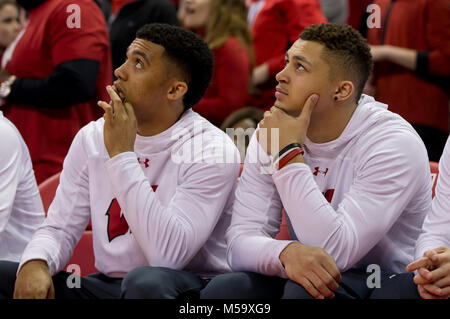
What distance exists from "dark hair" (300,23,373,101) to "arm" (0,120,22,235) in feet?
3.64

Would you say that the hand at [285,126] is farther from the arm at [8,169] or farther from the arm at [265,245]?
the arm at [8,169]

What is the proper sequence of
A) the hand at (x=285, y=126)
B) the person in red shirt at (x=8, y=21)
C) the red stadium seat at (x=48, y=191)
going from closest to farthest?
the hand at (x=285, y=126) → the red stadium seat at (x=48, y=191) → the person in red shirt at (x=8, y=21)

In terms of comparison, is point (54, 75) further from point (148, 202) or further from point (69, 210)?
point (148, 202)

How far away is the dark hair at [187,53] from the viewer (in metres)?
2.88

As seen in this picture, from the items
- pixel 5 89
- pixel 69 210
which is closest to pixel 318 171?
pixel 69 210

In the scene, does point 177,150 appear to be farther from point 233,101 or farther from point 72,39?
point 233,101

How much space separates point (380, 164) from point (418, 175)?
128 millimetres

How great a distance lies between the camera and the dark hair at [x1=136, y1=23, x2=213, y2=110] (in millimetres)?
2883

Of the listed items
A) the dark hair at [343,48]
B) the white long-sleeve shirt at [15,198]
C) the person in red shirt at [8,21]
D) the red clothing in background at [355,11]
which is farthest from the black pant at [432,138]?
the person in red shirt at [8,21]

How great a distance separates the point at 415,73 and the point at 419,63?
62 mm

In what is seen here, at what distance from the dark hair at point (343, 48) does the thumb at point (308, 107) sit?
4.6 inches

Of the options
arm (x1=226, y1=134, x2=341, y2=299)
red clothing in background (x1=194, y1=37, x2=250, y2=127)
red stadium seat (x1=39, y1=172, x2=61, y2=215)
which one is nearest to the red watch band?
arm (x1=226, y1=134, x2=341, y2=299)

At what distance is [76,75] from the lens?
3668 millimetres
